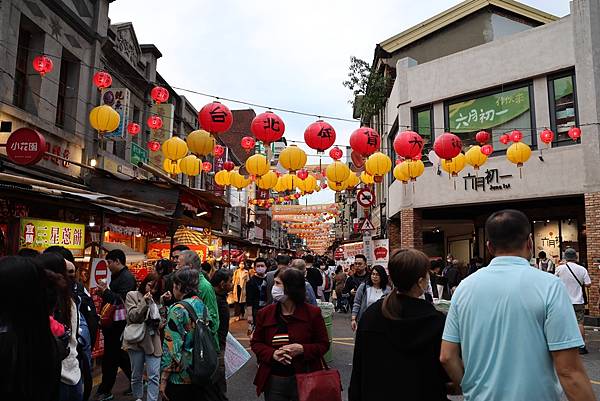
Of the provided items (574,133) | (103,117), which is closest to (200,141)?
(103,117)

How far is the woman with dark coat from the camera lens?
3.87m

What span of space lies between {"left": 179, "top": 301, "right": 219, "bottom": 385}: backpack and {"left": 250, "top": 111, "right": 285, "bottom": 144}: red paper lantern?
21.6ft

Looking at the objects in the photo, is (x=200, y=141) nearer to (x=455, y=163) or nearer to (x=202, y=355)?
(x=202, y=355)

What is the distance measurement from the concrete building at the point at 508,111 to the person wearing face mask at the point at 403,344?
1428 cm

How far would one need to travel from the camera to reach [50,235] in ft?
29.0

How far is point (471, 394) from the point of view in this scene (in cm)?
253

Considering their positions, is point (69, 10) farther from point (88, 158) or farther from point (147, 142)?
point (147, 142)

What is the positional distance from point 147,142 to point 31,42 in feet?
25.1

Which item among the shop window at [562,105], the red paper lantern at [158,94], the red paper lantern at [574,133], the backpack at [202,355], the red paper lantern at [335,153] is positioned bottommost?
the backpack at [202,355]

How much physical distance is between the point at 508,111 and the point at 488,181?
8.88 feet

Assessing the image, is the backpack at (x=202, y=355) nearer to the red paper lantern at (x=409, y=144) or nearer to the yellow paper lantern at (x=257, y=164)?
the red paper lantern at (x=409, y=144)

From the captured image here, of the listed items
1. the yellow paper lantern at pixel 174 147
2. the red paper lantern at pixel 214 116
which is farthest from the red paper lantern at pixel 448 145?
the yellow paper lantern at pixel 174 147

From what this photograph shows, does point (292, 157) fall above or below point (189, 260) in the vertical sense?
above

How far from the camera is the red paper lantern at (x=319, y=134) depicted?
419 inches
